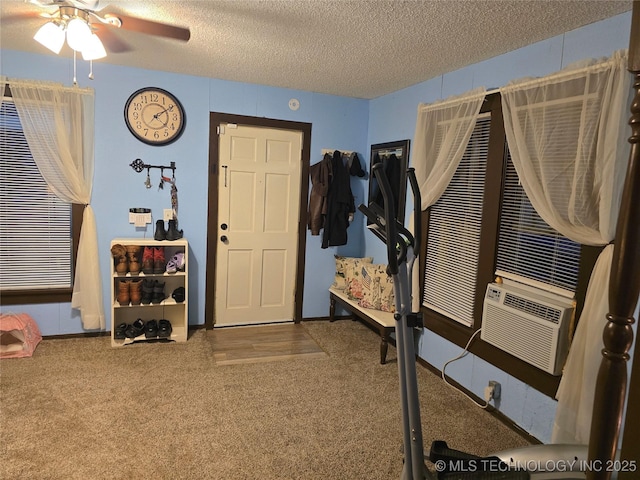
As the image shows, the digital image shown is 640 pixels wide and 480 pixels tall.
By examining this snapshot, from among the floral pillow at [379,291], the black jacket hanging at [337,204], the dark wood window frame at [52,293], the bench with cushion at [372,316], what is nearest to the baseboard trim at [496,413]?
the bench with cushion at [372,316]

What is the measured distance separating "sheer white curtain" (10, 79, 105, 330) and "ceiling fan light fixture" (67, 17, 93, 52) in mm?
1602

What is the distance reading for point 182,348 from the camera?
3789mm

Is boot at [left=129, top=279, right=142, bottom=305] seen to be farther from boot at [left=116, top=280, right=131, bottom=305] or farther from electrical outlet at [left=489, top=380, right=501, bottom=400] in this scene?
electrical outlet at [left=489, top=380, right=501, bottom=400]

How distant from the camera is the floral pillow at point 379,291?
3.89m

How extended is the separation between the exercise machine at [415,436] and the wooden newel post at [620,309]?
597 mm

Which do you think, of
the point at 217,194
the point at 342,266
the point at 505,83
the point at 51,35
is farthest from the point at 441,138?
the point at 51,35

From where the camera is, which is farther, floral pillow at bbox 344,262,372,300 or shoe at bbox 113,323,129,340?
floral pillow at bbox 344,262,372,300

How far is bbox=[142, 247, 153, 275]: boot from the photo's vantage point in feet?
12.4

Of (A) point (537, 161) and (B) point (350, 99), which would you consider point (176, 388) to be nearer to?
(A) point (537, 161)

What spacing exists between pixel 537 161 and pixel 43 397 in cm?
345

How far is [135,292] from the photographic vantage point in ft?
12.3

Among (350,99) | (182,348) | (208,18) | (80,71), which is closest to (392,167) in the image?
(350,99)

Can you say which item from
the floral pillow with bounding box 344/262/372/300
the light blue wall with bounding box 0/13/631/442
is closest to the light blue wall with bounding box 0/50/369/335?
the light blue wall with bounding box 0/13/631/442

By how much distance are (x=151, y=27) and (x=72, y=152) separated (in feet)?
6.09
